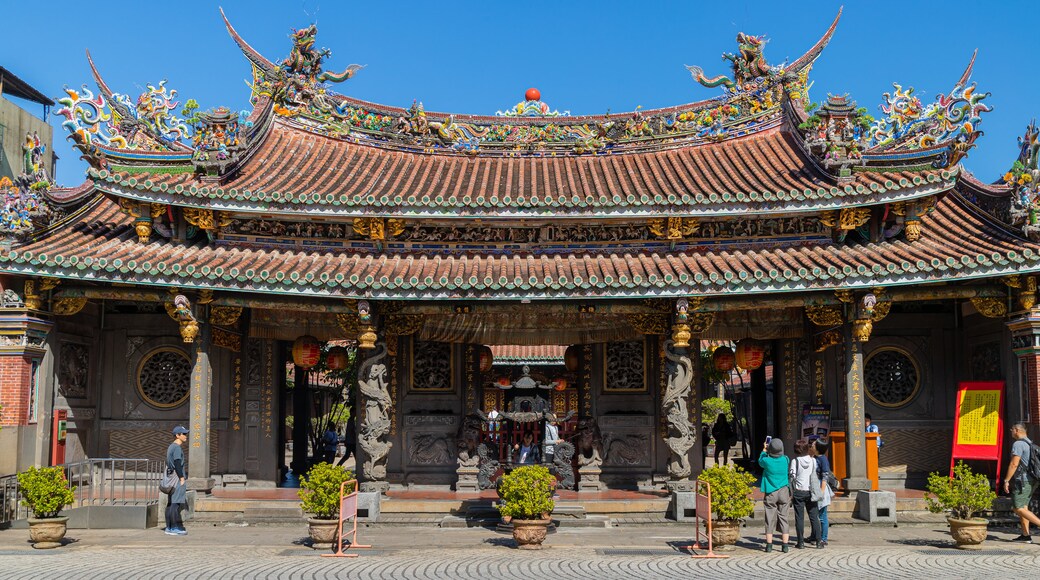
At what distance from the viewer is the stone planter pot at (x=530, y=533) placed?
1261cm

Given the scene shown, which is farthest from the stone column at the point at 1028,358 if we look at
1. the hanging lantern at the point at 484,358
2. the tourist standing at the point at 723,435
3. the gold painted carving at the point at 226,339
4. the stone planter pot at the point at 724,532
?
the gold painted carving at the point at 226,339

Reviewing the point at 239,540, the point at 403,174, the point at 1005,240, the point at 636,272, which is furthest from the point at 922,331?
the point at 239,540

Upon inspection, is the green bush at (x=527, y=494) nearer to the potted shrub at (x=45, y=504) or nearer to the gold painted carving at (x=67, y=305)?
the potted shrub at (x=45, y=504)

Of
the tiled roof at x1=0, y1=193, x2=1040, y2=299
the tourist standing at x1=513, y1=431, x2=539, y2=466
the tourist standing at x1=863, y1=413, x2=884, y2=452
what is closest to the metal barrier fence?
the tiled roof at x1=0, y1=193, x2=1040, y2=299

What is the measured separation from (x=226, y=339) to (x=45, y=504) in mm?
5327

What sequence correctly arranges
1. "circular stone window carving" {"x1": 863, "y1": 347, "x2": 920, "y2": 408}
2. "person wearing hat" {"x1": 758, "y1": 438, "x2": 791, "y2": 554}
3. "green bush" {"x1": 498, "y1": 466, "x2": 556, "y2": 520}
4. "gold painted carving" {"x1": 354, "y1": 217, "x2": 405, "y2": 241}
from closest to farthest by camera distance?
1. "person wearing hat" {"x1": 758, "y1": 438, "x2": 791, "y2": 554}
2. "green bush" {"x1": 498, "y1": 466, "x2": 556, "y2": 520}
3. "gold painted carving" {"x1": 354, "y1": 217, "x2": 405, "y2": 241}
4. "circular stone window carving" {"x1": 863, "y1": 347, "x2": 920, "y2": 408}

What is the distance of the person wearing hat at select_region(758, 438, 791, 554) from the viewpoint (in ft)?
40.5

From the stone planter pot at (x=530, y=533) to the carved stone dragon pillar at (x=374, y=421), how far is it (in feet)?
12.2

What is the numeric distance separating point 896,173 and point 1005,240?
7.23 feet

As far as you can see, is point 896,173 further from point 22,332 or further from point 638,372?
point 22,332

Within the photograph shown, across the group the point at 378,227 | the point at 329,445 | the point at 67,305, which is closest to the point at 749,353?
the point at 378,227

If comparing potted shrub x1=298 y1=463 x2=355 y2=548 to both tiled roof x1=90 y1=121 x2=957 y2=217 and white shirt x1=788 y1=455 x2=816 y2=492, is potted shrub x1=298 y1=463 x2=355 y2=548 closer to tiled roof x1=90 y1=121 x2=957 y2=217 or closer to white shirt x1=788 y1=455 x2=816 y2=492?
tiled roof x1=90 y1=121 x2=957 y2=217

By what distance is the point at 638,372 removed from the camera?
60.1 ft

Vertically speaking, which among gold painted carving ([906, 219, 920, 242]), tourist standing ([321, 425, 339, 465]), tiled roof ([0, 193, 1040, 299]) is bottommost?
tourist standing ([321, 425, 339, 465])
